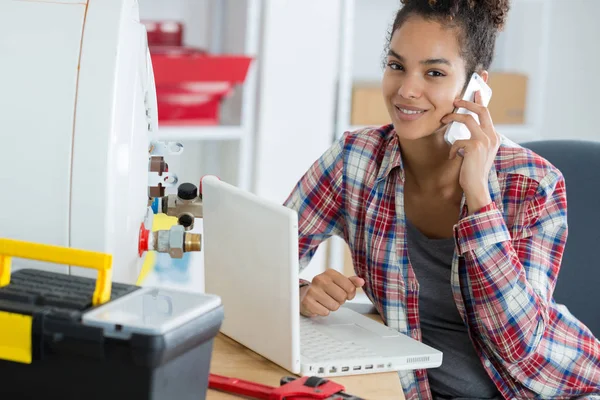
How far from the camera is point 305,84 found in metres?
2.80

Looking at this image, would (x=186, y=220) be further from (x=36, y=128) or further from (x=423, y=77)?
(x=423, y=77)

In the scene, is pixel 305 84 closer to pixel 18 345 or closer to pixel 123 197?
pixel 123 197

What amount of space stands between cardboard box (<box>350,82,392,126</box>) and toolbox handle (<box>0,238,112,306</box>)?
7.19 feet

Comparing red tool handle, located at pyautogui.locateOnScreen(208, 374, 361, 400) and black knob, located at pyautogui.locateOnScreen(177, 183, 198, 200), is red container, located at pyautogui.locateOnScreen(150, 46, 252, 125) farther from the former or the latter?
red tool handle, located at pyautogui.locateOnScreen(208, 374, 361, 400)

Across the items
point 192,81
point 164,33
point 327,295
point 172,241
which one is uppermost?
point 164,33

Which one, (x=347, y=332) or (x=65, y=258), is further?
(x=347, y=332)

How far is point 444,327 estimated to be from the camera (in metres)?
1.53

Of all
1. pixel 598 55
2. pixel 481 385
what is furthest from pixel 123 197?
pixel 598 55

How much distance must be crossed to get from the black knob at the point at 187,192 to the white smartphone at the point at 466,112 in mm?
509

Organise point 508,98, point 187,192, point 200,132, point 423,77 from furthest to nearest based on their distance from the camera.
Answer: point 508,98 < point 200,132 < point 423,77 < point 187,192

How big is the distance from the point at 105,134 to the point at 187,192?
351 millimetres

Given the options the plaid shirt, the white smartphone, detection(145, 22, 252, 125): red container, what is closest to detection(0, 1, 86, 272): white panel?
the plaid shirt

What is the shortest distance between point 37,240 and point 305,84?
198 centimetres

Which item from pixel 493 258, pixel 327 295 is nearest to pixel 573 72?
pixel 493 258
